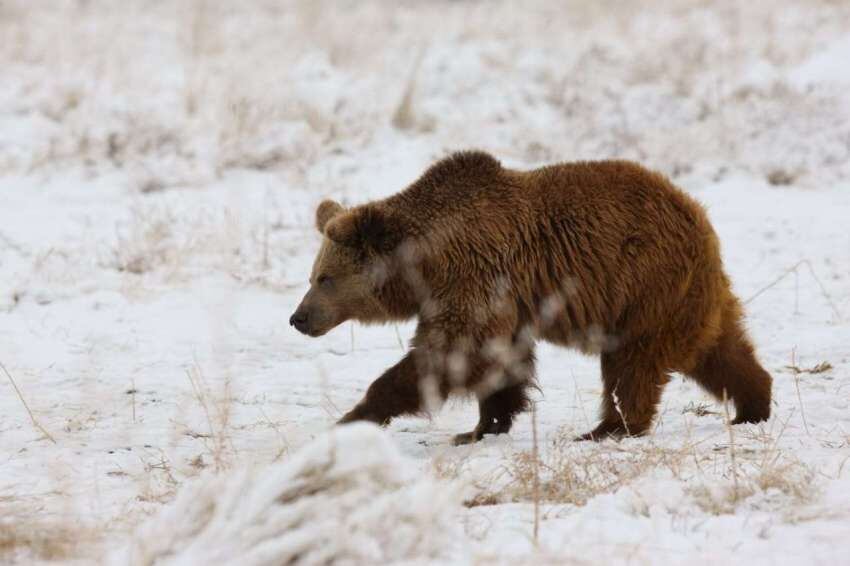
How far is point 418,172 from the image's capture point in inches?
420

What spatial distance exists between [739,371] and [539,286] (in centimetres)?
118

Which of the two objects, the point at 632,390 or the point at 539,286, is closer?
the point at 632,390

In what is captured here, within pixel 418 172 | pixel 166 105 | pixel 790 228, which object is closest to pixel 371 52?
pixel 166 105

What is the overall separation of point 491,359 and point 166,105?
780 centimetres

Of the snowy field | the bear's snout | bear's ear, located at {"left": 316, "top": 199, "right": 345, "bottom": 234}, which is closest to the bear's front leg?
the snowy field

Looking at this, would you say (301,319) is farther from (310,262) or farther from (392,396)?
(310,262)

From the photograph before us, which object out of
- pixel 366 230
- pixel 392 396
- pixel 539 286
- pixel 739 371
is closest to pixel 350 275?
pixel 366 230

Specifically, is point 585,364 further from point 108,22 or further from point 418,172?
point 108,22

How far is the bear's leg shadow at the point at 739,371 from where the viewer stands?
18.6 ft

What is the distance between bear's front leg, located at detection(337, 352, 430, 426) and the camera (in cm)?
528

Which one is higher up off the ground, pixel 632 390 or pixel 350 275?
pixel 350 275

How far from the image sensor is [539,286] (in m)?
5.57

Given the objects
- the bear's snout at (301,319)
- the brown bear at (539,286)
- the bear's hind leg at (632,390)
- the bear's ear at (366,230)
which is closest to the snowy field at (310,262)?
the bear's hind leg at (632,390)

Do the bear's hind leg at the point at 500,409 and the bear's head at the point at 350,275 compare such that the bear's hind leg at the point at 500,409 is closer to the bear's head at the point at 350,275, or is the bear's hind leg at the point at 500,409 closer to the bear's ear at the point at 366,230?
the bear's head at the point at 350,275
